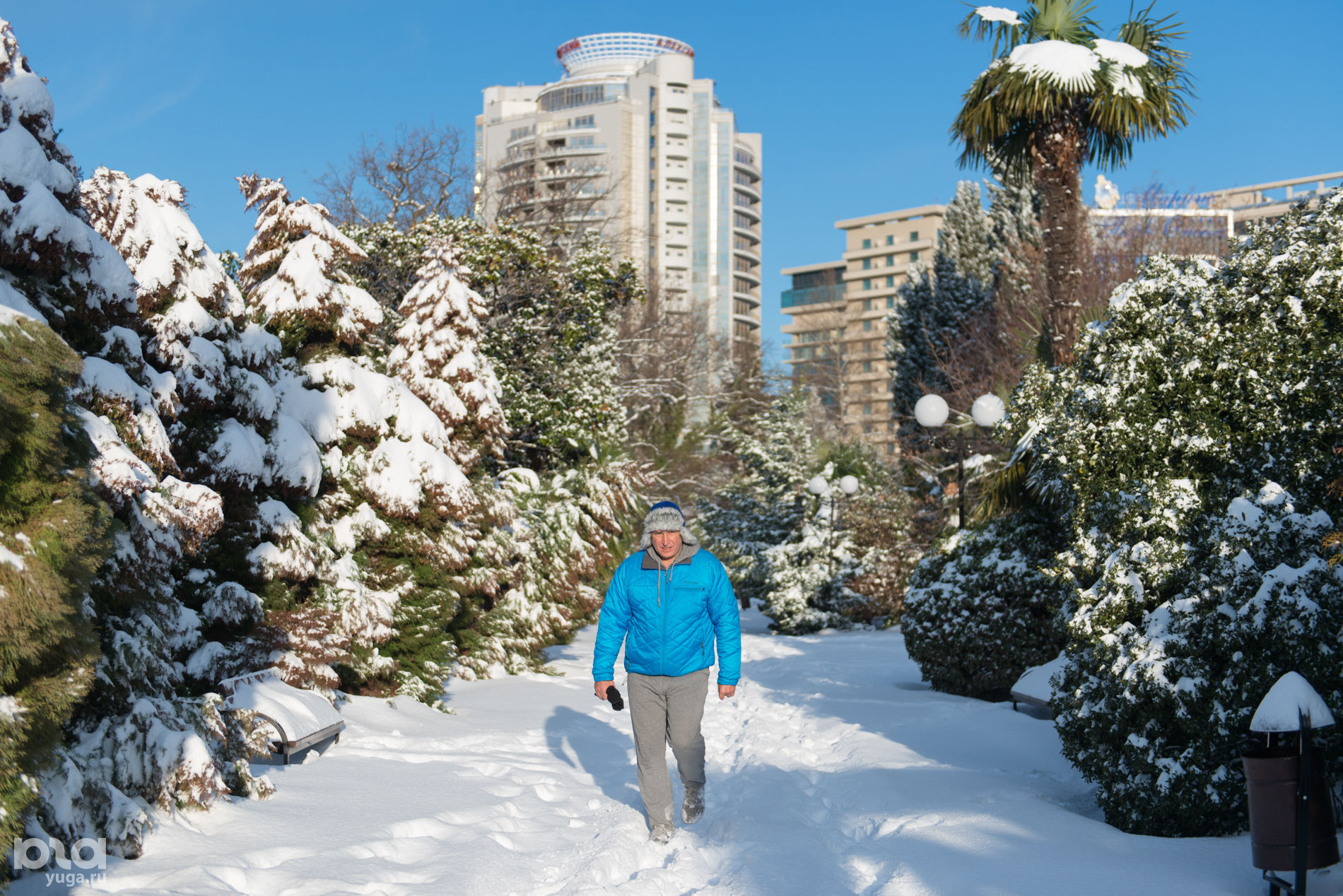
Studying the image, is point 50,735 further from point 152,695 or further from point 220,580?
point 220,580

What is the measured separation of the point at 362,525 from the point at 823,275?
119 meters

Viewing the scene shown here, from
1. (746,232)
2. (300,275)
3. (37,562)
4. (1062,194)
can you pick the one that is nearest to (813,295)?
(746,232)

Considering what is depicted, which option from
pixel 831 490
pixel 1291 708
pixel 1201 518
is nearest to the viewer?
pixel 1291 708

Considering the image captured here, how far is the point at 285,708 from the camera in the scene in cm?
664

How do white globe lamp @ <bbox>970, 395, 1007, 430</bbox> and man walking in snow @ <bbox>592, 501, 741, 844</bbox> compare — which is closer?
man walking in snow @ <bbox>592, 501, 741, 844</bbox>

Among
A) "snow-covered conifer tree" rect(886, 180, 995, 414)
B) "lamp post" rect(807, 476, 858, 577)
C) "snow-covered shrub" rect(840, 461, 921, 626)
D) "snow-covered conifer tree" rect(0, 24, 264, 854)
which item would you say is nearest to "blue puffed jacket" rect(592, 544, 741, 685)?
"snow-covered conifer tree" rect(0, 24, 264, 854)

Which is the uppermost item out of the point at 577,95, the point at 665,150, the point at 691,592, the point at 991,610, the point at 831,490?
the point at 577,95

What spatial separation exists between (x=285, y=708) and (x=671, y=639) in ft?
8.47

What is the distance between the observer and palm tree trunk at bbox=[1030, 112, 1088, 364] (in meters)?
13.0

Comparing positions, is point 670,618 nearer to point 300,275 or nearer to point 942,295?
point 300,275

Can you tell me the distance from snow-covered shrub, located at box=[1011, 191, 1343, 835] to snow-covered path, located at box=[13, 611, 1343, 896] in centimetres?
45

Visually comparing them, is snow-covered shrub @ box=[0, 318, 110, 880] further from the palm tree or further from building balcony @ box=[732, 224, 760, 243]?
building balcony @ box=[732, 224, 760, 243]

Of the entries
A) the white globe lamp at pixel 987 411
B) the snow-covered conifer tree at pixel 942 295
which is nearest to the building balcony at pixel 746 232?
the snow-covered conifer tree at pixel 942 295

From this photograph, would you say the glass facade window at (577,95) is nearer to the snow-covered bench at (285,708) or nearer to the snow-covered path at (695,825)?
the snow-covered path at (695,825)
